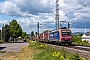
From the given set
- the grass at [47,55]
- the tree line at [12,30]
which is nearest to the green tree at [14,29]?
the tree line at [12,30]

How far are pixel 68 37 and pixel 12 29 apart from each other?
229 ft

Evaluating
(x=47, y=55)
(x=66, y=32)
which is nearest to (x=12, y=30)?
(x=66, y=32)

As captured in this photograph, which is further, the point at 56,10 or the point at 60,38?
the point at 56,10

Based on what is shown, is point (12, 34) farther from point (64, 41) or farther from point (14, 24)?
point (64, 41)

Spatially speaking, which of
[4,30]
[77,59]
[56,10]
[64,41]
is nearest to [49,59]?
[77,59]

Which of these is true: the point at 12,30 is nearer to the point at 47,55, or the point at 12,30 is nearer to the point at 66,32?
the point at 66,32

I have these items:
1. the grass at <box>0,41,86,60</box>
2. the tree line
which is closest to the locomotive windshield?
the grass at <box>0,41,86,60</box>

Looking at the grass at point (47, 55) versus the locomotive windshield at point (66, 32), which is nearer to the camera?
the grass at point (47, 55)

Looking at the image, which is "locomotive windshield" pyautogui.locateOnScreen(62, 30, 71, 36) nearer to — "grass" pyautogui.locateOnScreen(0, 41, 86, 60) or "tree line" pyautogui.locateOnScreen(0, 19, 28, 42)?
"grass" pyautogui.locateOnScreen(0, 41, 86, 60)

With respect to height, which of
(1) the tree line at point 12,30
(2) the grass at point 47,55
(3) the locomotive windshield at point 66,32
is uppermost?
(1) the tree line at point 12,30

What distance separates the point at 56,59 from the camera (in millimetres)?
13766

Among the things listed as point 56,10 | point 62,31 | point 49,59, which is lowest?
point 49,59

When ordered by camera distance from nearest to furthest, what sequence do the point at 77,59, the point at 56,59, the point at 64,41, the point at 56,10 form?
the point at 77,59, the point at 56,59, the point at 64,41, the point at 56,10

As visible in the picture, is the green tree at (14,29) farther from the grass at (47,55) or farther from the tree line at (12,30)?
the grass at (47,55)
